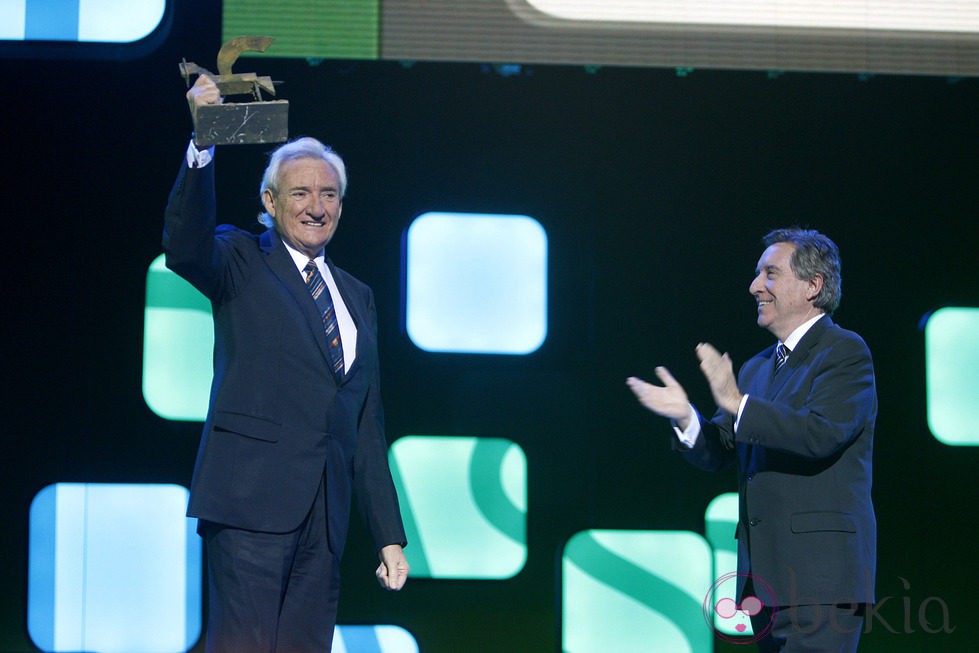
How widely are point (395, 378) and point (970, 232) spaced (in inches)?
73.8

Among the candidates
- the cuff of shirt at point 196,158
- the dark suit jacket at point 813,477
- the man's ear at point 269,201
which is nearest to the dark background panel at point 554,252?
the dark suit jacket at point 813,477

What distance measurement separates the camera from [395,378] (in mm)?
3498

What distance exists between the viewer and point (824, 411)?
8.10 ft

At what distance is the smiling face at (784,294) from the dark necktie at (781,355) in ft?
0.09

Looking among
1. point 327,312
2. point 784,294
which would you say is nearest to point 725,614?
point 784,294

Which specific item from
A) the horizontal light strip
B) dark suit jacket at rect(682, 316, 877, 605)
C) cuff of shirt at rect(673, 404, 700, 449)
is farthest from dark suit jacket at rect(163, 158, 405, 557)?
the horizontal light strip

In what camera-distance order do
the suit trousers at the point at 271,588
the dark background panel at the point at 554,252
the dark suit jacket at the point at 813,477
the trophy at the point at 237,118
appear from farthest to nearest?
the dark background panel at the point at 554,252 < the dark suit jacket at the point at 813,477 < the suit trousers at the point at 271,588 < the trophy at the point at 237,118

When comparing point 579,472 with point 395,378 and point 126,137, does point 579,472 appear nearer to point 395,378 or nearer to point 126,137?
point 395,378

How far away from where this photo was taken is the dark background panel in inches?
134

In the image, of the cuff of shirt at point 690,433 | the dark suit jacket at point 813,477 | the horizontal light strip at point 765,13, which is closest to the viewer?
the dark suit jacket at point 813,477

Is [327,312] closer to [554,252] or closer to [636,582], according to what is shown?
[554,252]

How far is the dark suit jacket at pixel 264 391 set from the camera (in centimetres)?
213

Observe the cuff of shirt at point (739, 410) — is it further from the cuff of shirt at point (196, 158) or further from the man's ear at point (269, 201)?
the cuff of shirt at point (196, 158)

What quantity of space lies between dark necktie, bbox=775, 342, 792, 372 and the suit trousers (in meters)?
1.13
